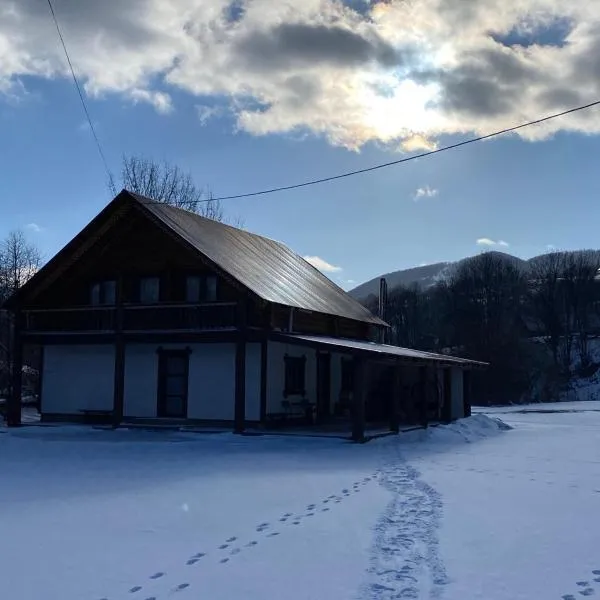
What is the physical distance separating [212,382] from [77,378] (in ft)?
16.3

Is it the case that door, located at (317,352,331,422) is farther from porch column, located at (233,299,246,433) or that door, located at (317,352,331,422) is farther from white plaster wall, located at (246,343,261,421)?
porch column, located at (233,299,246,433)

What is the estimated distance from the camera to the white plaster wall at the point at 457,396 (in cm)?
2688

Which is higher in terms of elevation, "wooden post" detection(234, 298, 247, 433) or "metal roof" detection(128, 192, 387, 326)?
"metal roof" detection(128, 192, 387, 326)

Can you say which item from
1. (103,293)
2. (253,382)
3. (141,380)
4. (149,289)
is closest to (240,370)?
(253,382)

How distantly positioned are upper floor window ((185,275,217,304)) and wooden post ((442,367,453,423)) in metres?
8.91

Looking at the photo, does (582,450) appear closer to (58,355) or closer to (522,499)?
(522,499)

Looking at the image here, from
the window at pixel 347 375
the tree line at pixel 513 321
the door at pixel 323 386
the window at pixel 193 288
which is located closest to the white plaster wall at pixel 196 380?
the window at pixel 193 288

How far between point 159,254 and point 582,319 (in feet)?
188

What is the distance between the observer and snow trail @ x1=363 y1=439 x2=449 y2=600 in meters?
6.14

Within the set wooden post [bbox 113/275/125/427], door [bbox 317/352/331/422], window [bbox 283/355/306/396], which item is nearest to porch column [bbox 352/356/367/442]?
window [bbox 283/355/306/396]

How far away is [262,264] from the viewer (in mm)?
24375

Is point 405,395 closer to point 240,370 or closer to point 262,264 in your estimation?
point 262,264

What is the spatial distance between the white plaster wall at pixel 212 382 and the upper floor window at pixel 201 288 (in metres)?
1.38

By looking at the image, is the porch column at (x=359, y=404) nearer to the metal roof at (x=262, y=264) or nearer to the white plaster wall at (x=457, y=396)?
the metal roof at (x=262, y=264)
